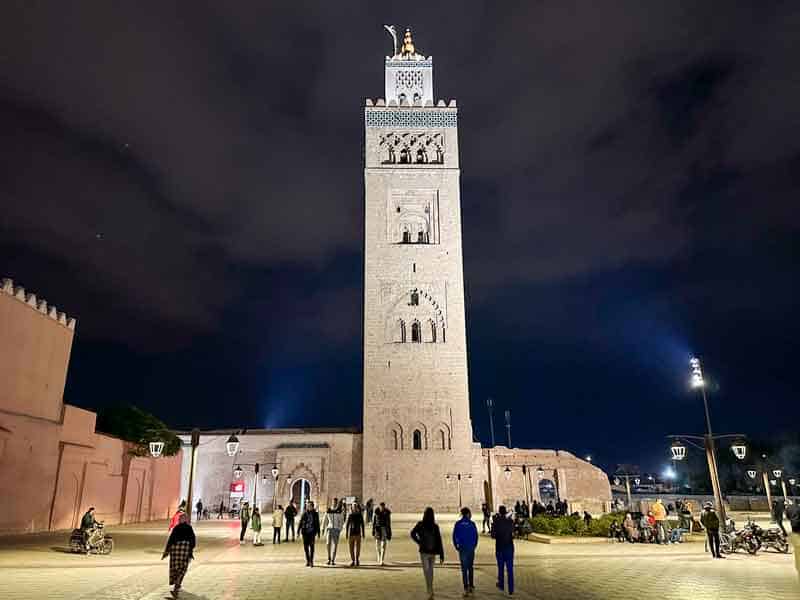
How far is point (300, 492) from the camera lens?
1256 inches

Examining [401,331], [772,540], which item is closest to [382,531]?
[772,540]

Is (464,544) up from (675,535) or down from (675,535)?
up

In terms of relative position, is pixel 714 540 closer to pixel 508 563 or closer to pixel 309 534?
pixel 508 563

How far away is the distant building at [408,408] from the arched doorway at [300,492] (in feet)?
0.23

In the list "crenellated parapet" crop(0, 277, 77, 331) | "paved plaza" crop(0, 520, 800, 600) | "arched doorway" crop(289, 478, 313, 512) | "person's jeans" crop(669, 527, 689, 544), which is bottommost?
"paved plaza" crop(0, 520, 800, 600)

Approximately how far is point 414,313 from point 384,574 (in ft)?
72.0

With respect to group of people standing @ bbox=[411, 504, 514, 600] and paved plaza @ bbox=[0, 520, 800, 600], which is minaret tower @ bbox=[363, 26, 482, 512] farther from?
group of people standing @ bbox=[411, 504, 514, 600]

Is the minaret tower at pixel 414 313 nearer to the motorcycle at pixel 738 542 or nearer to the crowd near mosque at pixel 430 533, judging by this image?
the crowd near mosque at pixel 430 533

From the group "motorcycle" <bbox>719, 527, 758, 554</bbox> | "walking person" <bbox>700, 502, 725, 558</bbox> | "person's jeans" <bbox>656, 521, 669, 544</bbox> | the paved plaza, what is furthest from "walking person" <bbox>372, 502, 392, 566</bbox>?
"person's jeans" <bbox>656, 521, 669, 544</bbox>

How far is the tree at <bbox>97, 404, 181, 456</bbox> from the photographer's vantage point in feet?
81.8

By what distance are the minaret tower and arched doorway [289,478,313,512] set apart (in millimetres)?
3925

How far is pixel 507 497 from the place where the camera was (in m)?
31.8

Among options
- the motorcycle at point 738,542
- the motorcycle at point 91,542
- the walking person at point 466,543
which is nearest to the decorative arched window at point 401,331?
the motorcycle at point 91,542

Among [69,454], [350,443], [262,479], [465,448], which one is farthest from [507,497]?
[69,454]
